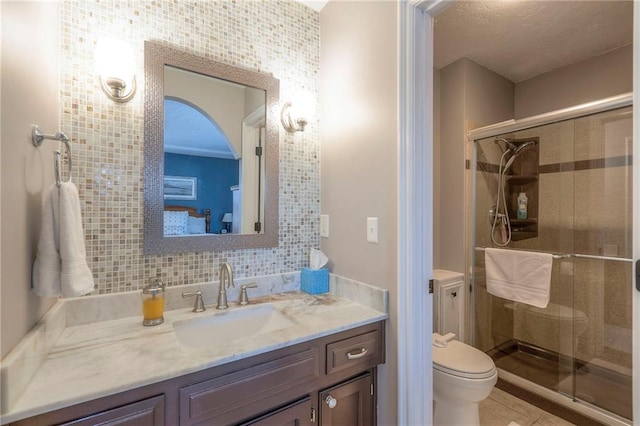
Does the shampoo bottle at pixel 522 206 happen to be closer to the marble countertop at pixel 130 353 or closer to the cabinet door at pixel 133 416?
the marble countertop at pixel 130 353

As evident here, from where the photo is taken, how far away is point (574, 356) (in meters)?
2.17

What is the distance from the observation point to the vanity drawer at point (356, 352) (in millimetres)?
1133

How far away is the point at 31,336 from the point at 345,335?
0.98 m

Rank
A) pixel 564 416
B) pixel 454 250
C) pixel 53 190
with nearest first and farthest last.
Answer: pixel 53 190
pixel 564 416
pixel 454 250

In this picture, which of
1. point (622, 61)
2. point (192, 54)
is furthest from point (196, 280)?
point (622, 61)

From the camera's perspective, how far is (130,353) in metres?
0.91

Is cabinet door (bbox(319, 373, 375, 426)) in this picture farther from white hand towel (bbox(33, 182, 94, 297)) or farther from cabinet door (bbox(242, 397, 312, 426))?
white hand towel (bbox(33, 182, 94, 297))

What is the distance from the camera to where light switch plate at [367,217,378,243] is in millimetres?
1342

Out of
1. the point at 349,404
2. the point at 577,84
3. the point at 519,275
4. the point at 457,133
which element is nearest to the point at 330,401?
the point at 349,404

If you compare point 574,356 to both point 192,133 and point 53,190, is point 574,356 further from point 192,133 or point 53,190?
point 53,190

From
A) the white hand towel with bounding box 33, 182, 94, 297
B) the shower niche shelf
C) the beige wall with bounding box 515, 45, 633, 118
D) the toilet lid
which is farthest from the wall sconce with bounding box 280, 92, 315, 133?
the beige wall with bounding box 515, 45, 633, 118

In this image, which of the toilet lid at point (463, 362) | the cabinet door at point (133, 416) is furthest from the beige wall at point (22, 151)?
the toilet lid at point (463, 362)

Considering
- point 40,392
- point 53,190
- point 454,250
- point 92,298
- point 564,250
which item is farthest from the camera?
point 454,250

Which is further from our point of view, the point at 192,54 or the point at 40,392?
the point at 192,54
